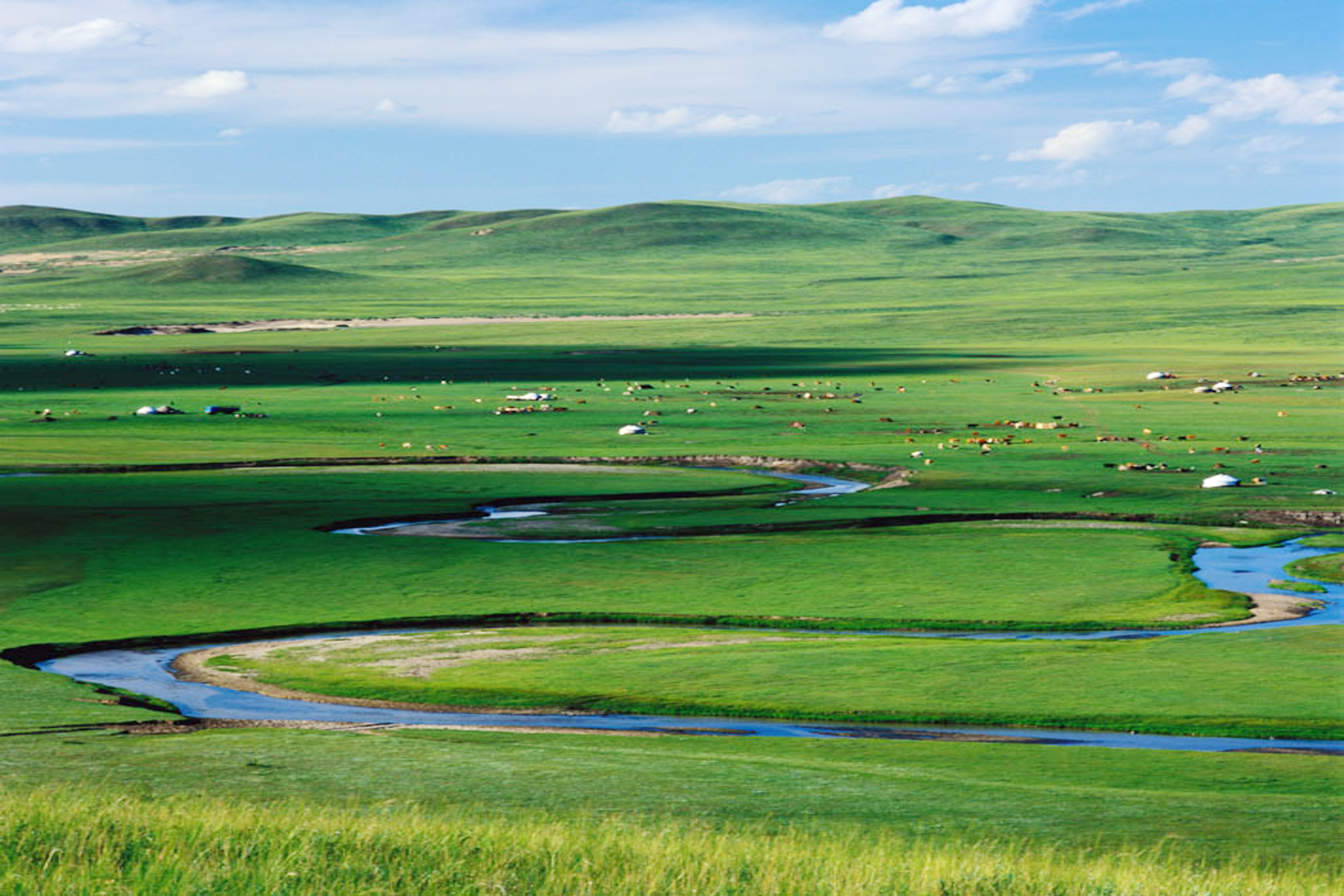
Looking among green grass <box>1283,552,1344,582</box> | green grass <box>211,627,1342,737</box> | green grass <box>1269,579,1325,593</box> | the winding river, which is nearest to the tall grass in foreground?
the winding river

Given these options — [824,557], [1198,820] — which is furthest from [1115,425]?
[1198,820]

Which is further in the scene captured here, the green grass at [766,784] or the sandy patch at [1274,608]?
the sandy patch at [1274,608]

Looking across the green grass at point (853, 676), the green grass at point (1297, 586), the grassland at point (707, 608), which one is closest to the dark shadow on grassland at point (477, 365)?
the grassland at point (707, 608)

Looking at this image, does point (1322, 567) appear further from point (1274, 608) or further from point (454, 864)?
point (454, 864)

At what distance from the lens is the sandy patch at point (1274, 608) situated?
1432 inches

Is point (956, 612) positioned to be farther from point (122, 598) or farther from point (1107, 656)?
point (122, 598)

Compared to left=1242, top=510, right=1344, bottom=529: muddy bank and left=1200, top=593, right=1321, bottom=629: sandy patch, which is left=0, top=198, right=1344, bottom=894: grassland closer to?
left=1242, top=510, right=1344, bottom=529: muddy bank

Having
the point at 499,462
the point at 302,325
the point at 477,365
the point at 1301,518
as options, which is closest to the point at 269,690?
the point at 1301,518

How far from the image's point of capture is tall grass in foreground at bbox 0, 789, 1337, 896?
1200 centimetres

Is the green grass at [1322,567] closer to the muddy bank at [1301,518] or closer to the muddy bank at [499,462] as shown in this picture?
the muddy bank at [1301,518]

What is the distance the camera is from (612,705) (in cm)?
2962

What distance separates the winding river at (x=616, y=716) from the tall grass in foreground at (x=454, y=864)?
37.4 ft

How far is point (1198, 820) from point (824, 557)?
982 inches

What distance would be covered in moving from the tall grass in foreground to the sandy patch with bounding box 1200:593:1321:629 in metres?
21.9
